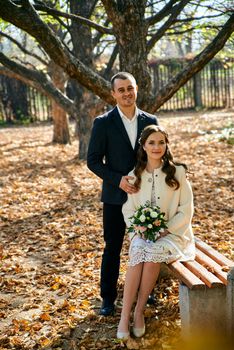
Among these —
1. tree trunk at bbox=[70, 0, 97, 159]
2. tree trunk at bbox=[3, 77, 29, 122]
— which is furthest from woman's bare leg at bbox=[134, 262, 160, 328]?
tree trunk at bbox=[3, 77, 29, 122]

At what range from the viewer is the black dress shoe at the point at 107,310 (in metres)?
3.88

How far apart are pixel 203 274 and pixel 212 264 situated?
0.25 m

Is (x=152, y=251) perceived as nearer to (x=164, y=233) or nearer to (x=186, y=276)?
(x=164, y=233)

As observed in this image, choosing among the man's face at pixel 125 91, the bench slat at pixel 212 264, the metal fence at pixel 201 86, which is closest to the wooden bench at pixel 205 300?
the bench slat at pixel 212 264

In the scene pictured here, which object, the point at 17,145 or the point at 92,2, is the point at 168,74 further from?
the point at 92,2

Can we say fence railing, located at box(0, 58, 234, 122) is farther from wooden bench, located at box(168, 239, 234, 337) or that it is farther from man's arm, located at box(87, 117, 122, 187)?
wooden bench, located at box(168, 239, 234, 337)

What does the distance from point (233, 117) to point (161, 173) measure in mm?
13798

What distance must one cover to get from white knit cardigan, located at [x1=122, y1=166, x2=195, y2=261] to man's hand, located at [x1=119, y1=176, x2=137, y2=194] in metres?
0.06

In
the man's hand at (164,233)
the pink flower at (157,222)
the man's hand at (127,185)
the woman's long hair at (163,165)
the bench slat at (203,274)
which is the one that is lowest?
the bench slat at (203,274)

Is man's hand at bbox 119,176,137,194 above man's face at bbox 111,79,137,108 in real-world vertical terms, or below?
below

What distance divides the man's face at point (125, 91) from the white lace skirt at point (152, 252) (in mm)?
1029

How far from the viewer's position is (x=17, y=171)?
9.79 meters

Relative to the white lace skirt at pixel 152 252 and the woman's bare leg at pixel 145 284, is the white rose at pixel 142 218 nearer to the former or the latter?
the white lace skirt at pixel 152 252

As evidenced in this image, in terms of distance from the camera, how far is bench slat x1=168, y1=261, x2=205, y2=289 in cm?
321
